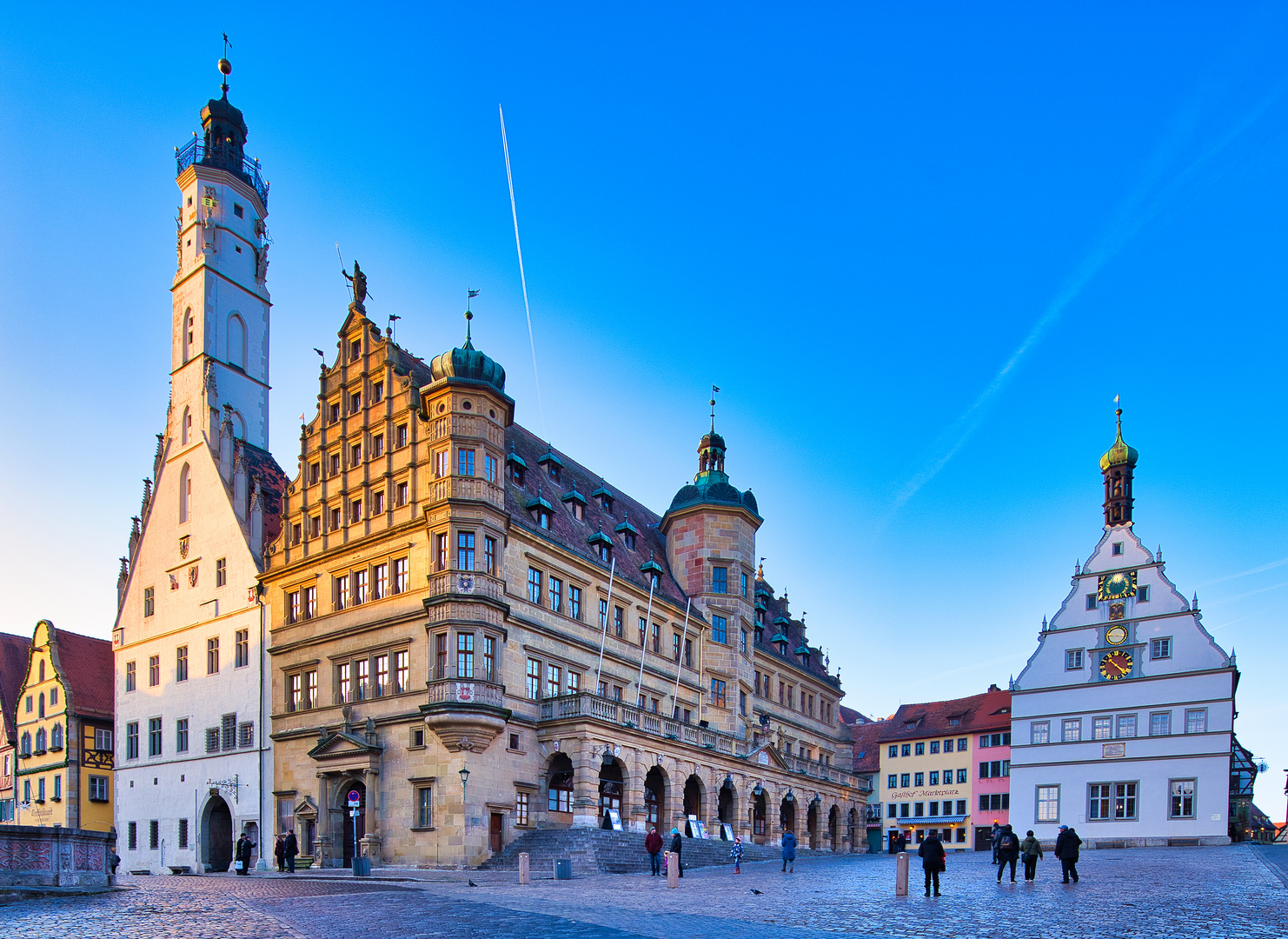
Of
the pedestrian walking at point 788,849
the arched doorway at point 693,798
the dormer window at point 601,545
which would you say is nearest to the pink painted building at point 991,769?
the arched doorway at point 693,798

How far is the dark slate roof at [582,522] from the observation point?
151 ft

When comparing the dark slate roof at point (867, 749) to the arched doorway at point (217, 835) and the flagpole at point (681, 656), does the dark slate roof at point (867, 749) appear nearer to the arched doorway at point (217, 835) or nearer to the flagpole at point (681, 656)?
the flagpole at point (681, 656)

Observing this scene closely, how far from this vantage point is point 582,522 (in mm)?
51656

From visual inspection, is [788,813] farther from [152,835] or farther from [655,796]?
[152,835]

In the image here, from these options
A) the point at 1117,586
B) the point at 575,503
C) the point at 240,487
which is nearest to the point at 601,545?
the point at 575,503

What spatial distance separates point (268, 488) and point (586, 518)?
15.1 meters

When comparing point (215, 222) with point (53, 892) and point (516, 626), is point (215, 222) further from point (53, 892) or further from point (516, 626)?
point (53, 892)

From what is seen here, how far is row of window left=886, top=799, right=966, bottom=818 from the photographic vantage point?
79.4m

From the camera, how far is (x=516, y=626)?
141 feet

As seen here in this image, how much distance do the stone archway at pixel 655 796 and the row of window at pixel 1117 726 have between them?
28.7 metres

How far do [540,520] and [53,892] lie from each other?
26.2m

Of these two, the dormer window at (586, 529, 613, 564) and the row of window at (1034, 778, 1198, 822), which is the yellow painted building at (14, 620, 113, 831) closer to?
the dormer window at (586, 529, 613, 564)

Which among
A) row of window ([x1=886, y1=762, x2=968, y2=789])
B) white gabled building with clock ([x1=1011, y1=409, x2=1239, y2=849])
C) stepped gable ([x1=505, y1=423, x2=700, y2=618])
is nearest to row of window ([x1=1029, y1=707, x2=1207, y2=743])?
white gabled building with clock ([x1=1011, y1=409, x2=1239, y2=849])

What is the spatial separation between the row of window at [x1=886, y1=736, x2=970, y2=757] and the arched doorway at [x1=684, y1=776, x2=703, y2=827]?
35.8 meters
